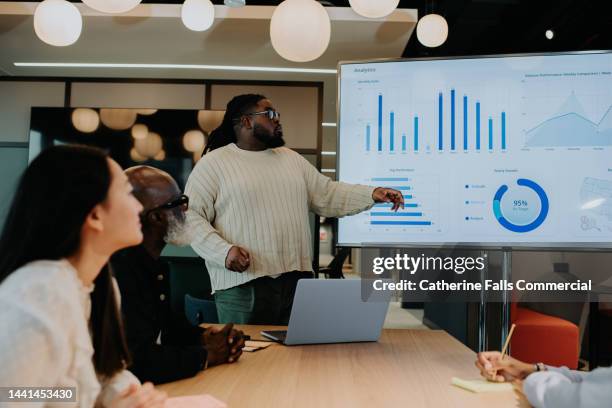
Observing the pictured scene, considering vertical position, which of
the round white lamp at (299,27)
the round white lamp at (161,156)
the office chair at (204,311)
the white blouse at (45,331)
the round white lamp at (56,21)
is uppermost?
the round white lamp at (56,21)

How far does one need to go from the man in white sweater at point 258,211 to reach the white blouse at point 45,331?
1350 millimetres

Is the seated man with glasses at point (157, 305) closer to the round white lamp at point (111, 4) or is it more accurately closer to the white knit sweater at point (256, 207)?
the white knit sweater at point (256, 207)

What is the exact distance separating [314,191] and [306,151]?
2286mm

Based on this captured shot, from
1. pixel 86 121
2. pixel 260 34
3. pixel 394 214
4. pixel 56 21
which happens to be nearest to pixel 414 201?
pixel 394 214

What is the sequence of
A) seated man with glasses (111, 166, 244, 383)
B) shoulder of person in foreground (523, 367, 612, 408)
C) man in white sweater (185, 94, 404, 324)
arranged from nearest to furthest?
shoulder of person in foreground (523, 367, 612, 408), seated man with glasses (111, 166, 244, 383), man in white sweater (185, 94, 404, 324)

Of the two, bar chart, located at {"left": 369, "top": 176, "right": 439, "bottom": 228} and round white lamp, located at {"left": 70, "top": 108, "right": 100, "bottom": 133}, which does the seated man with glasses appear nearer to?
bar chart, located at {"left": 369, "top": 176, "right": 439, "bottom": 228}

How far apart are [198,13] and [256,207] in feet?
5.60

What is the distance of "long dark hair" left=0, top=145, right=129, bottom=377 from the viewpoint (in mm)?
792

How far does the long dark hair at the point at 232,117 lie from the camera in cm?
254

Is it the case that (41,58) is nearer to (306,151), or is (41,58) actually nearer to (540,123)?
(306,151)

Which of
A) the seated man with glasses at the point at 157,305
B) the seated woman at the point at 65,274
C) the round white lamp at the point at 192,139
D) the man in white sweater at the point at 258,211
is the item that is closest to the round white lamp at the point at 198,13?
the man in white sweater at the point at 258,211

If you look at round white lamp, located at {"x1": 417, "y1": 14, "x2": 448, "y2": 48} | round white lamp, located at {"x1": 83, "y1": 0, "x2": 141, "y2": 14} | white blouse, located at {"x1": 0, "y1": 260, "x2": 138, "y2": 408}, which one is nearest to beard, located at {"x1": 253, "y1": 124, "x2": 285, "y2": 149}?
round white lamp, located at {"x1": 83, "y1": 0, "x2": 141, "y2": 14}

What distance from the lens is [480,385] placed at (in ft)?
4.20

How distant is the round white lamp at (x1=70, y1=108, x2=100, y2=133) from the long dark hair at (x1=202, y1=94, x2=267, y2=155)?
8.48 ft
